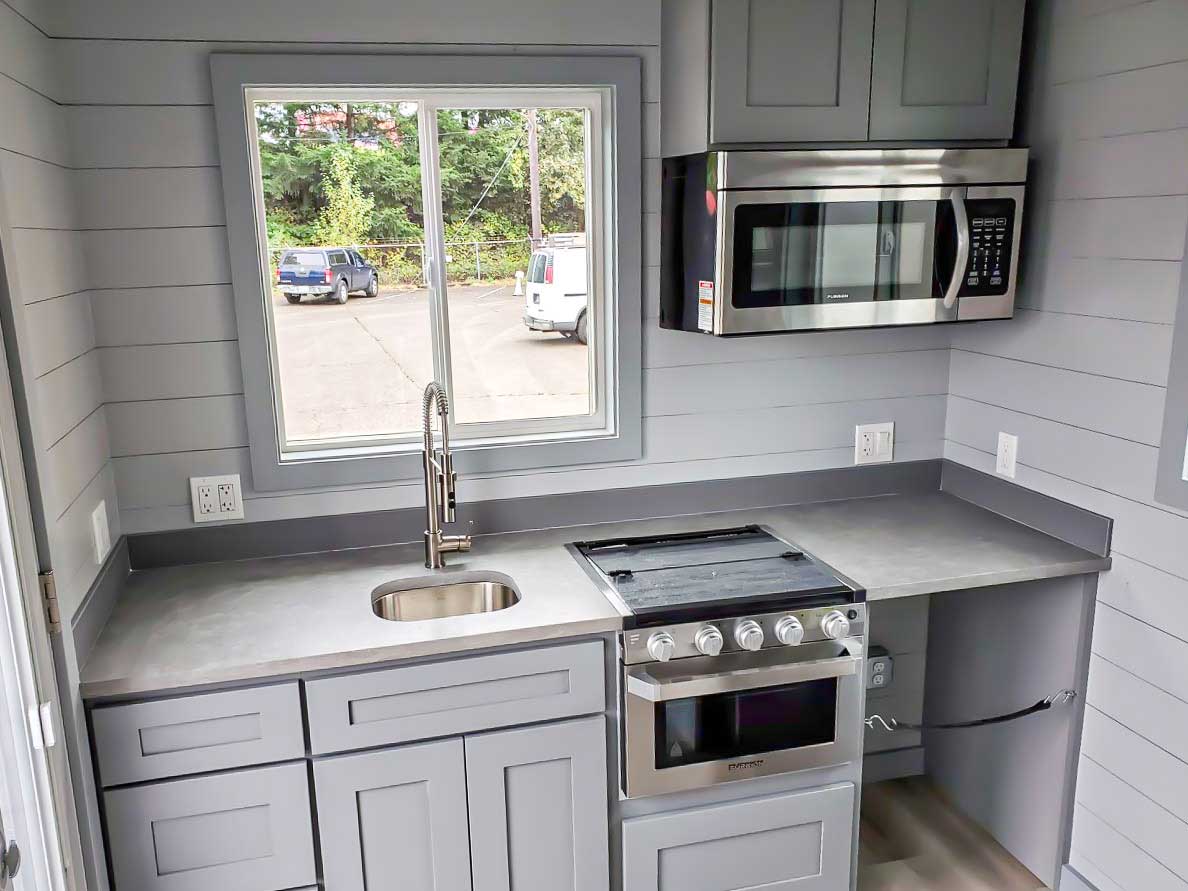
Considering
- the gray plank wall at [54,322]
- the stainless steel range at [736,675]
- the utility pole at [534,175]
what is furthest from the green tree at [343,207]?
the stainless steel range at [736,675]

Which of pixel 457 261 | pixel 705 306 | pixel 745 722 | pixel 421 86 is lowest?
pixel 745 722

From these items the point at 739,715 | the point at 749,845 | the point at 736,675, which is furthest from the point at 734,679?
the point at 749,845

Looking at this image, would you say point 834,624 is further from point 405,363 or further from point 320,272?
point 320,272

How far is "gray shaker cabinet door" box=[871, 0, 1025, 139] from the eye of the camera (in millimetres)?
2100

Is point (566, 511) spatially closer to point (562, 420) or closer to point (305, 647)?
point (562, 420)

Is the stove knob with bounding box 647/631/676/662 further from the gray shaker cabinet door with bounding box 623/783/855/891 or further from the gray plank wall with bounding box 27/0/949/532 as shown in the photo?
the gray plank wall with bounding box 27/0/949/532

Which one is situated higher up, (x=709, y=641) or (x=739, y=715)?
(x=709, y=641)

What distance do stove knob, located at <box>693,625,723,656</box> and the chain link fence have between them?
1.04 m

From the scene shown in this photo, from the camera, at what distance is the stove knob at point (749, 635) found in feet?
6.46

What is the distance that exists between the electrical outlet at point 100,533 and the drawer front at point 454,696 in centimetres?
56

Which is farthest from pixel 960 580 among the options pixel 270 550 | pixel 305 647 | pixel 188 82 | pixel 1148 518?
pixel 188 82

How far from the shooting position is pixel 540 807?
1.97m

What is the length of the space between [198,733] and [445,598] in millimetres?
656

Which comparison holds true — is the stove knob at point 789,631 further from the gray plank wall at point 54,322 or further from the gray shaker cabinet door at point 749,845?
the gray plank wall at point 54,322
